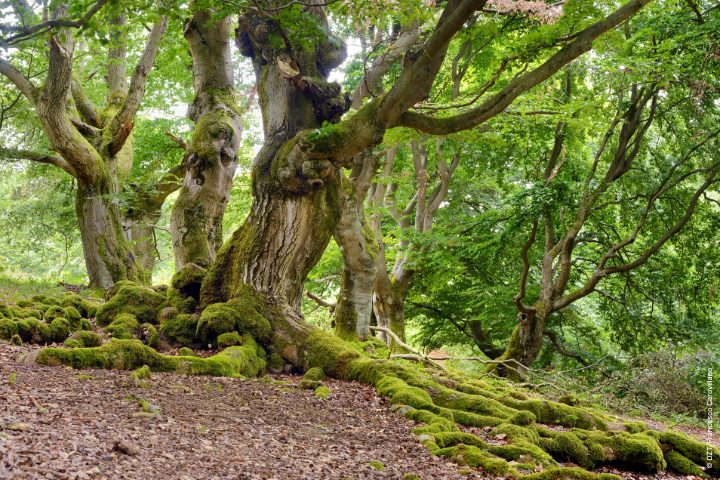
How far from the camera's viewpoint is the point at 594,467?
5.30 meters

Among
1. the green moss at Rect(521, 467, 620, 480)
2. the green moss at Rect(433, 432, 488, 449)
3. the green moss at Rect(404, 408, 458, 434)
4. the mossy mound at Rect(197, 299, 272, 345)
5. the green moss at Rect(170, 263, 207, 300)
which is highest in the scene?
the green moss at Rect(170, 263, 207, 300)

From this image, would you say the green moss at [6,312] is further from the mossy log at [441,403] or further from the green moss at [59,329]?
the mossy log at [441,403]

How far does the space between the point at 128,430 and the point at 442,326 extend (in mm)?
13336

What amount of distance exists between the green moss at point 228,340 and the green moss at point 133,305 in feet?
4.07

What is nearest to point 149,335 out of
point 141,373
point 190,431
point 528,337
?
point 141,373

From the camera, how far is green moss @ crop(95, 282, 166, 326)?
7148 mm

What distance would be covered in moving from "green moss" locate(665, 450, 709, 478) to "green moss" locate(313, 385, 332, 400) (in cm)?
338

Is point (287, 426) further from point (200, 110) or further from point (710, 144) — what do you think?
point (710, 144)

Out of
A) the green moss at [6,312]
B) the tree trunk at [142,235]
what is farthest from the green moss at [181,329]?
the tree trunk at [142,235]

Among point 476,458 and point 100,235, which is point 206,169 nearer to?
point 100,235

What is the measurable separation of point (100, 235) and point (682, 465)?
907 centimetres

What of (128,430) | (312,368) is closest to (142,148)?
(312,368)

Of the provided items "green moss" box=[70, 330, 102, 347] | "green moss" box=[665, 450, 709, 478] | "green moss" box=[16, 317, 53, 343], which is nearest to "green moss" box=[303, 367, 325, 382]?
"green moss" box=[70, 330, 102, 347]

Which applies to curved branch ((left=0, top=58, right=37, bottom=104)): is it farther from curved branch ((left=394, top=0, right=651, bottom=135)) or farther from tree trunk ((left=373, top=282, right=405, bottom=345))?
tree trunk ((left=373, top=282, right=405, bottom=345))
